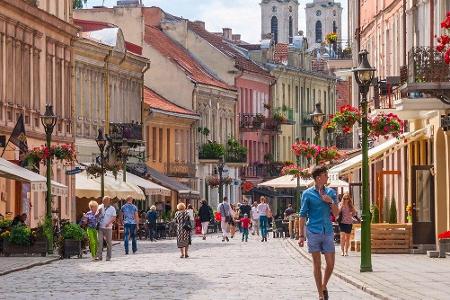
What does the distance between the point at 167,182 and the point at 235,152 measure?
1994 cm

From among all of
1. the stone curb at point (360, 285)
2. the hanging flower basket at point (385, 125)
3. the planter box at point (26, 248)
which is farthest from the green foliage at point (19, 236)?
the stone curb at point (360, 285)

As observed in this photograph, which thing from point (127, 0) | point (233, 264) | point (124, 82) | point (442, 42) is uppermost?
point (127, 0)

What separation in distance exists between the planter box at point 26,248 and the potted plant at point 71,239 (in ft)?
1.97

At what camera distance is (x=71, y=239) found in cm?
4372

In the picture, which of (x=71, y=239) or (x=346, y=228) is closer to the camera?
(x=346, y=228)

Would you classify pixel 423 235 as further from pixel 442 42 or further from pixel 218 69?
pixel 218 69

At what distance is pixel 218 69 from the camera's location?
109 meters

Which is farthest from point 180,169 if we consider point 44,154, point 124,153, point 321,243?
point 321,243

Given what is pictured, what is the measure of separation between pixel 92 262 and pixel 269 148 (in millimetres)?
77707

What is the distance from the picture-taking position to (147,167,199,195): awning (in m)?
82.4

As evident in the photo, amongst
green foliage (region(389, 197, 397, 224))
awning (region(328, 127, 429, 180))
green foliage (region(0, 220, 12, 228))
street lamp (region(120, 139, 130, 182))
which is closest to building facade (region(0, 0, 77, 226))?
street lamp (region(120, 139, 130, 182))

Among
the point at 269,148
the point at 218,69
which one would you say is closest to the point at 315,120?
the point at 218,69

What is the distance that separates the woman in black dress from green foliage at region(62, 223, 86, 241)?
238 centimetres

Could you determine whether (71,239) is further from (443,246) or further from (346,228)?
(443,246)
